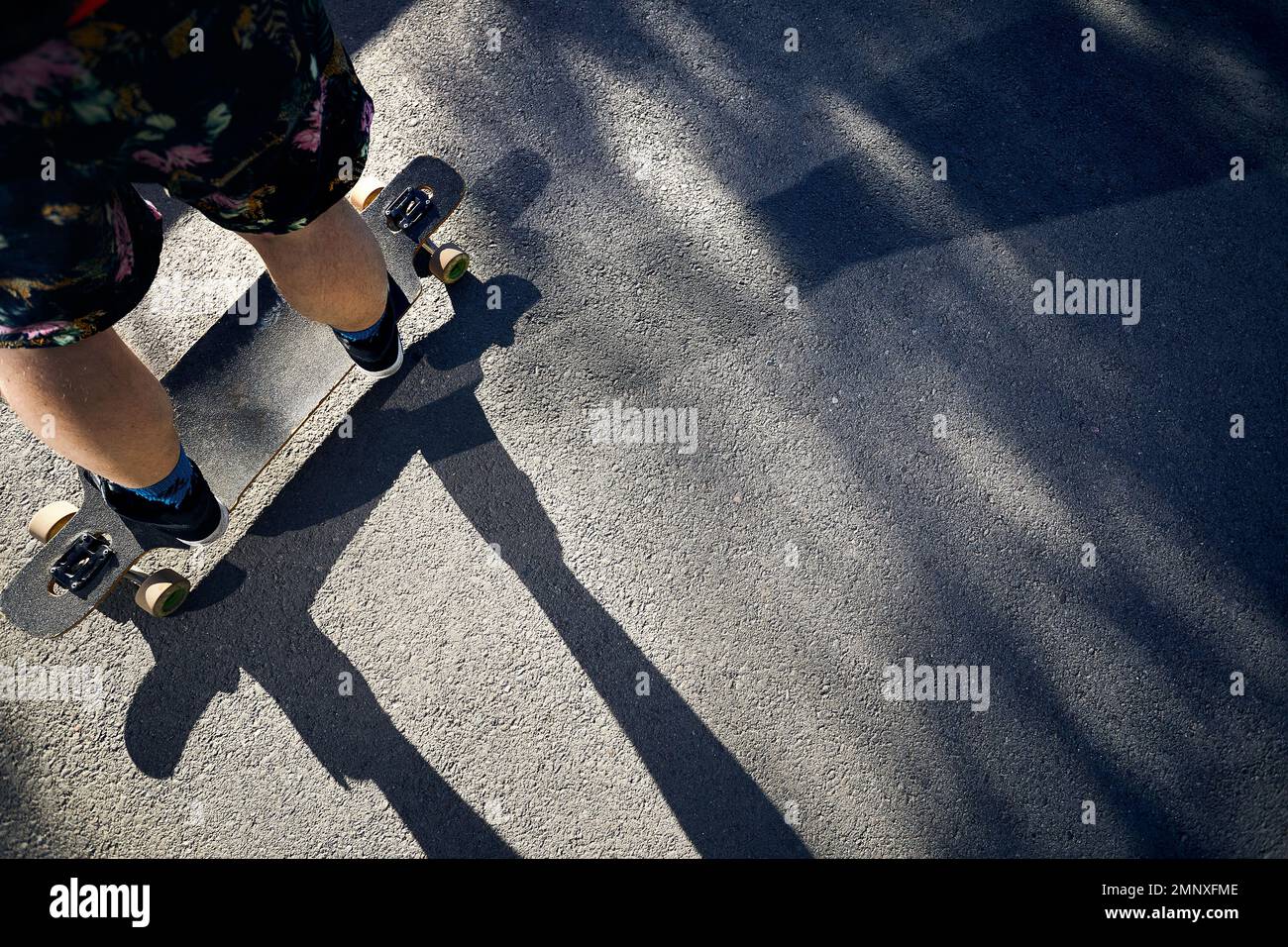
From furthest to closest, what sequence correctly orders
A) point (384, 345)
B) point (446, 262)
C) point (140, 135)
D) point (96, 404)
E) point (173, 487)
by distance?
point (446, 262)
point (384, 345)
point (173, 487)
point (96, 404)
point (140, 135)

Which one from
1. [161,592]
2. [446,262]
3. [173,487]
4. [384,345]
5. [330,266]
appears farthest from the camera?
[446,262]

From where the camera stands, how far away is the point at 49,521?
7.74 feet

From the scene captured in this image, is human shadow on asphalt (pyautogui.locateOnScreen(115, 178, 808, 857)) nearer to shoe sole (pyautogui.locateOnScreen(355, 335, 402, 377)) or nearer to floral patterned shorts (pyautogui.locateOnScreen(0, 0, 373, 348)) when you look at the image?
shoe sole (pyautogui.locateOnScreen(355, 335, 402, 377))

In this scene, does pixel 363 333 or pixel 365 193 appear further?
pixel 365 193

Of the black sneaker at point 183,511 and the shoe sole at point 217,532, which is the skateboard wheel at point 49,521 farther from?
the shoe sole at point 217,532

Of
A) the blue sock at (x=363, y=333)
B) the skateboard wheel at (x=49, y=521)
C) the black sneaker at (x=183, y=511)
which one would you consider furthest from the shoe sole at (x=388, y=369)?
the skateboard wheel at (x=49, y=521)

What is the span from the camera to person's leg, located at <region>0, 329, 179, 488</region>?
5.47ft

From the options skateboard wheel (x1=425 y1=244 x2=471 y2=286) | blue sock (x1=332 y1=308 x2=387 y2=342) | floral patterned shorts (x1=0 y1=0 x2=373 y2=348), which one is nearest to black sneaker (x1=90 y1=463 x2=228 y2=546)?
blue sock (x1=332 y1=308 x2=387 y2=342)

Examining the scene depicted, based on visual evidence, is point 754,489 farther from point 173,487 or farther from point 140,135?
point 140,135

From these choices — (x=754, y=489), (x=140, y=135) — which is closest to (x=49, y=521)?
(x=140, y=135)

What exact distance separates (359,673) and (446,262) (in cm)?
125

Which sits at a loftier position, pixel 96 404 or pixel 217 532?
pixel 96 404

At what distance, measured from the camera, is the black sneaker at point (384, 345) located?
93.7 inches

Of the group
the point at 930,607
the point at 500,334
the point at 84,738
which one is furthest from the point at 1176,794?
the point at 84,738
